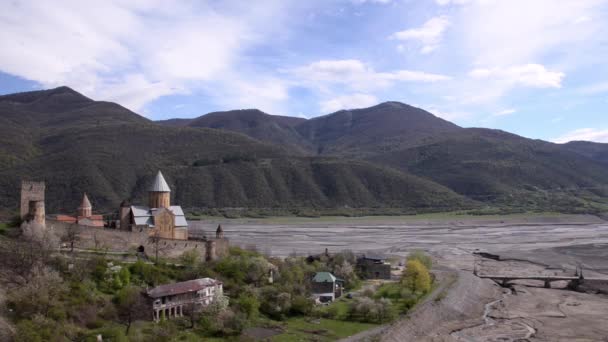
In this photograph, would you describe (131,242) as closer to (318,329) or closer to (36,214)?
(36,214)

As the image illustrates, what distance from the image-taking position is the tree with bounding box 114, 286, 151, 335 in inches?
997

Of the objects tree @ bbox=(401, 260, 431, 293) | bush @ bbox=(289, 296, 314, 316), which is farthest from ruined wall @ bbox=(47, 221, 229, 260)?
tree @ bbox=(401, 260, 431, 293)

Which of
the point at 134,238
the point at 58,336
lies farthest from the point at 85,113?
the point at 58,336

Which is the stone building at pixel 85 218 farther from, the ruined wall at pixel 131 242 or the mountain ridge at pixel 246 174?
the mountain ridge at pixel 246 174

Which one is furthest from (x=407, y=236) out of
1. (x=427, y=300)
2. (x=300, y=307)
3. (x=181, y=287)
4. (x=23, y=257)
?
(x=23, y=257)

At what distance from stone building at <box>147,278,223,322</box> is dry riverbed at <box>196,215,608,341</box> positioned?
30.7 ft

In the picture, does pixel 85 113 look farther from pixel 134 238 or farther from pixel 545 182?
pixel 134 238

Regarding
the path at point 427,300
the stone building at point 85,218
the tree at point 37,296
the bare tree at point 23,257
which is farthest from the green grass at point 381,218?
the tree at point 37,296

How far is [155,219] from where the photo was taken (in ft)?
124

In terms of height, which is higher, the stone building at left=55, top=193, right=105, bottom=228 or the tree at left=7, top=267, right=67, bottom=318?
the stone building at left=55, top=193, right=105, bottom=228

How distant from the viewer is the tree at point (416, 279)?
1518 inches

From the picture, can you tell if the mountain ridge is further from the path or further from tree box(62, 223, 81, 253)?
the path

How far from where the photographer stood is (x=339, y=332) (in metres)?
28.3

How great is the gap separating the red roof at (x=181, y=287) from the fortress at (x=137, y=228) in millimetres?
5512
